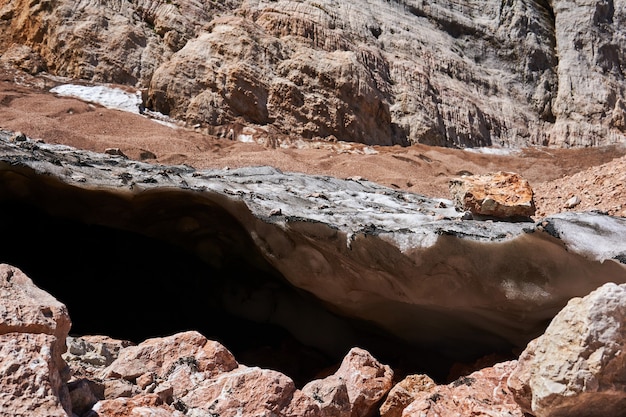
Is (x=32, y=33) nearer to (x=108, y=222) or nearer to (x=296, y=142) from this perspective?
(x=296, y=142)

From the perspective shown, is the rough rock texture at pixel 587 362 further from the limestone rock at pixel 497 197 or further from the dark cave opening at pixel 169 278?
the dark cave opening at pixel 169 278

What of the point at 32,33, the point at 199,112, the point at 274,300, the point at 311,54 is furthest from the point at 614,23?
the point at 274,300

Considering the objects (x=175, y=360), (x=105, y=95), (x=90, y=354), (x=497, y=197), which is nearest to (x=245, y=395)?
(x=175, y=360)

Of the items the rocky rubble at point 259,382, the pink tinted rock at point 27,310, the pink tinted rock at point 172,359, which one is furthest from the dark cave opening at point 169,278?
the pink tinted rock at point 27,310

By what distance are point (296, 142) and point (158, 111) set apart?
2.44m

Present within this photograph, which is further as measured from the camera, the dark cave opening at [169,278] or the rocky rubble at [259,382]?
the dark cave opening at [169,278]

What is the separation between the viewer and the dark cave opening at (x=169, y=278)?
143 inches

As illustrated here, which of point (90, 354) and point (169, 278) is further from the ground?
point (90, 354)

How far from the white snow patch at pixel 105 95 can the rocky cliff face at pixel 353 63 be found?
34cm

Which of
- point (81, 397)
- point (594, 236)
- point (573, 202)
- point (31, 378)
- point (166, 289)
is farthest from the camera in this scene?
point (573, 202)

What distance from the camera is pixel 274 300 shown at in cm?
407

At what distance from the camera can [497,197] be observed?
10.9ft

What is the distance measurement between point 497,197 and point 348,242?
0.89 m

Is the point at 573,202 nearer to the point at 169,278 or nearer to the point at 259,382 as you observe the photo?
the point at 169,278
